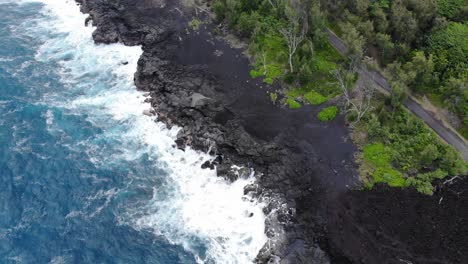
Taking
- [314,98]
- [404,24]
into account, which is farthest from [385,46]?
[314,98]

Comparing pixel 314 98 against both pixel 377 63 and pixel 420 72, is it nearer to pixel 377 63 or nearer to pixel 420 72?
pixel 377 63

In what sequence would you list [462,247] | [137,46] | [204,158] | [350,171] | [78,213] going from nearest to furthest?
[462,247] → [78,213] → [350,171] → [204,158] → [137,46]

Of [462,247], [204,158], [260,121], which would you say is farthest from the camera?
[260,121]

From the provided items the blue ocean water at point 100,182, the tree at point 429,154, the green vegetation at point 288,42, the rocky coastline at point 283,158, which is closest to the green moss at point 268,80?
the green vegetation at point 288,42

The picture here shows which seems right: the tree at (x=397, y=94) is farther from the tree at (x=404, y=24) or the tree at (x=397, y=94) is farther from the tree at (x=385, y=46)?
the tree at (x=404, y=24)

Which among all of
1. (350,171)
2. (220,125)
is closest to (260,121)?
(220,125)

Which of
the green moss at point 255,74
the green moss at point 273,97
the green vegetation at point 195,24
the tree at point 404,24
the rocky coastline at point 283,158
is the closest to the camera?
the rocky coastline at point 283,158

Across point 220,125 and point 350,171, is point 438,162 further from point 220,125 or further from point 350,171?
point 220,125
